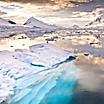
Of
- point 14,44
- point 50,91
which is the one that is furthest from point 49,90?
point 14,44

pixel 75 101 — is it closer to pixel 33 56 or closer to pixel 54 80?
pixel 54 80

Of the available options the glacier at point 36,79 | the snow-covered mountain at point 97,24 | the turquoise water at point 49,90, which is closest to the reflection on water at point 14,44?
the glacier at point 36,79

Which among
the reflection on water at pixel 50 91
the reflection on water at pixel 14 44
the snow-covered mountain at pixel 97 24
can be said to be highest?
the reflection on water at pixel 14 44

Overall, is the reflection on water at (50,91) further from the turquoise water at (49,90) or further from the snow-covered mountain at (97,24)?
the snow-covered mountain at (97,24)

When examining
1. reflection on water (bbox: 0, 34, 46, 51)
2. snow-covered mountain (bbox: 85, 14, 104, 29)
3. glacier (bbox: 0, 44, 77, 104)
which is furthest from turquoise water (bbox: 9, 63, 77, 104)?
snow-covered mountain (bbox: 85, 14, 104, 29)

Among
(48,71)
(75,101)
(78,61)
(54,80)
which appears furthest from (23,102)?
(78,61)

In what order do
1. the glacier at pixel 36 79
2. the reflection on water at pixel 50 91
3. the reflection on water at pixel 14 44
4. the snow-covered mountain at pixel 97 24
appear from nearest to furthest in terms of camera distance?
the reflection on water at pixel 50 91, the glacier at pixel 36 79, the reflection on water at pixel 14 44, the snow-covered mountain at pixel 97 24

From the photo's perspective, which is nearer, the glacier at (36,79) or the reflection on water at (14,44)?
the glacier at (36,79)

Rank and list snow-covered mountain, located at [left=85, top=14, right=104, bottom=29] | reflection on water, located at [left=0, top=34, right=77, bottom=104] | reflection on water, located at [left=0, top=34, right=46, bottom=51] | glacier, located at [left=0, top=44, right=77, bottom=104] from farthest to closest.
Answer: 1. snow-covered mountain, located at [left=85, top=14, right=104, bottom=29]
2. reflection on water, located at [left=0, top=34, right=46, bottom=51]
3. glacier, located at [left=0, top=44, right=77, bottom=104]
4. reflection on water, located at [left=0, top=34, right=77, bottom=104]

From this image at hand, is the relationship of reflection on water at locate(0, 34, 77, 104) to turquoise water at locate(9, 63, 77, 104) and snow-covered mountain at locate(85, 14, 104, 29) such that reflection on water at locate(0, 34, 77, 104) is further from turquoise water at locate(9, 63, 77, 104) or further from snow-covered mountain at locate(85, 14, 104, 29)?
snow-covered mountain at locate(85, 14, 104, 29)
